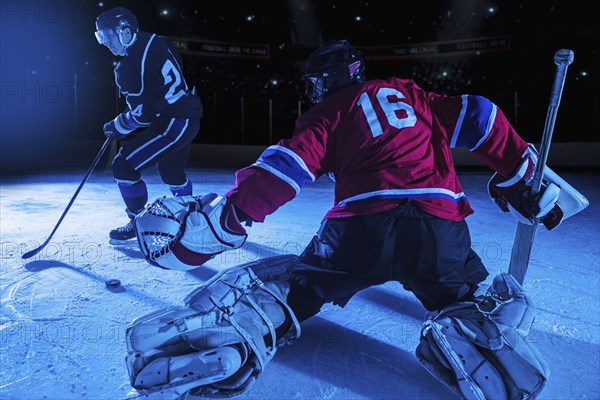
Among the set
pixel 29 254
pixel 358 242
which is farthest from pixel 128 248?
pixel 358 242

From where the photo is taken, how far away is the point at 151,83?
105 inches

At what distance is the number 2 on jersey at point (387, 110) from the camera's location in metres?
1.24

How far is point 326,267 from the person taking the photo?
1.25 metres

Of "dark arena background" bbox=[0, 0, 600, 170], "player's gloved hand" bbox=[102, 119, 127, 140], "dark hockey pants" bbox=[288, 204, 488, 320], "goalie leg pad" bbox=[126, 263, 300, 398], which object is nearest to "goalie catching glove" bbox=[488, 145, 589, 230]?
"dark hockey pants" bbox=[288, 204, 488, 320]

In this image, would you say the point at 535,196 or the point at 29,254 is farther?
the point at 29,254

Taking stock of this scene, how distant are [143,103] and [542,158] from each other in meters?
2.22

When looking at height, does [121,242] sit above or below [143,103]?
below

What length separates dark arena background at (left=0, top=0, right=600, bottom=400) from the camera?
1277mm

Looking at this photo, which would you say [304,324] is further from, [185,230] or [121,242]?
[121,242]

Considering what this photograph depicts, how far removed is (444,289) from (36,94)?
32.4ft

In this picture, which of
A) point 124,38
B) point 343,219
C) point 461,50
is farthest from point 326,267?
point 461,50

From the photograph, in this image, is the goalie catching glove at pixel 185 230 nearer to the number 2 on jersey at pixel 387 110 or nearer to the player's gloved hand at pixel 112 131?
the number 2 on jersey at pixel 387 110

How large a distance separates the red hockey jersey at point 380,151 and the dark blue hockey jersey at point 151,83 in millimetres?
1664

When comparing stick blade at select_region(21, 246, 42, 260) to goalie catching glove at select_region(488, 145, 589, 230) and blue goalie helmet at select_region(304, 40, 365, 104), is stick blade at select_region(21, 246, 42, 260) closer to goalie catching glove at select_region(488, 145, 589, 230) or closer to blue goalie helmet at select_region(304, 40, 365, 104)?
blue goalie helmet at select_region(304, 40, 365, 104)
